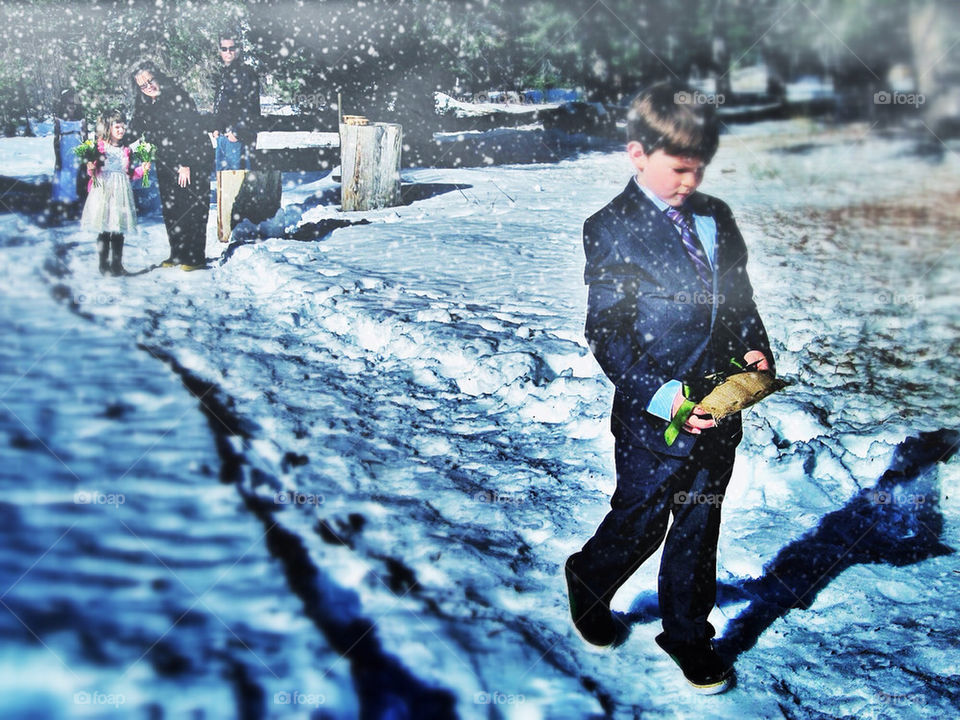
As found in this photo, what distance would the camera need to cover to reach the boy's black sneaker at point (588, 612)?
1.78m

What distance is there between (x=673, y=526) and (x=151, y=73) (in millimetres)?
4635

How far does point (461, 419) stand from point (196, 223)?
10.4ft

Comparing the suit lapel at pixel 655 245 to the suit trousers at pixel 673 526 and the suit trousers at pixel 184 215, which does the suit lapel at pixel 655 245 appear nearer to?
the suit trousers at pixel 673 526

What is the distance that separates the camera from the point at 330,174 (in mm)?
8234

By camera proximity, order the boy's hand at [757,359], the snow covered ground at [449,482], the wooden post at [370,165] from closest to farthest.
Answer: the boy's hand at [757,359], the snow covered ground at [449,482], the wooden post at [370,165]

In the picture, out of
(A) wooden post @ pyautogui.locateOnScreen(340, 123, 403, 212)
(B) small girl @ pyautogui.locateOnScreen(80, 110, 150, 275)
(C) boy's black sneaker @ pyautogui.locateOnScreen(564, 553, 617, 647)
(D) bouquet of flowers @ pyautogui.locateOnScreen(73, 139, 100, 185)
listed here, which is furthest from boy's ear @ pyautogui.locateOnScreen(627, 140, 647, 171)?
(A) wooden post @ pyautogui.locateOnScreen(340, 123, 403, 212)

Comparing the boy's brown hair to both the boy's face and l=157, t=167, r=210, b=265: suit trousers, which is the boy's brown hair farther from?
l=157, t=167, r=210, b=265: suit trousers

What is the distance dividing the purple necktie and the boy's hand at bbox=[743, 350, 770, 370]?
185 millimetres

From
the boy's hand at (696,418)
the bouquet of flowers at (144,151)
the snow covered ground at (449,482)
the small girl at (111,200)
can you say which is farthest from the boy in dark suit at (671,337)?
the bouquet of flowers at (144,151)

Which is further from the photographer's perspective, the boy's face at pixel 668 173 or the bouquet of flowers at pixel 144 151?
the bouquet of flowers at pixel 144 151

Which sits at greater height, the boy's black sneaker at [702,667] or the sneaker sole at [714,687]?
the boy's black sneaker at [702,667]

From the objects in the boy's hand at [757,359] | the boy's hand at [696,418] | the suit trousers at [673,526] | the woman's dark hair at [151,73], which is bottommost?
the suit trousers at [673,526]

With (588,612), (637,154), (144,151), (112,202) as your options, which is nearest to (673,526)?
(588,612)

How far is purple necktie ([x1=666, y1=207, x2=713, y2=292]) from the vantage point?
1.48m
